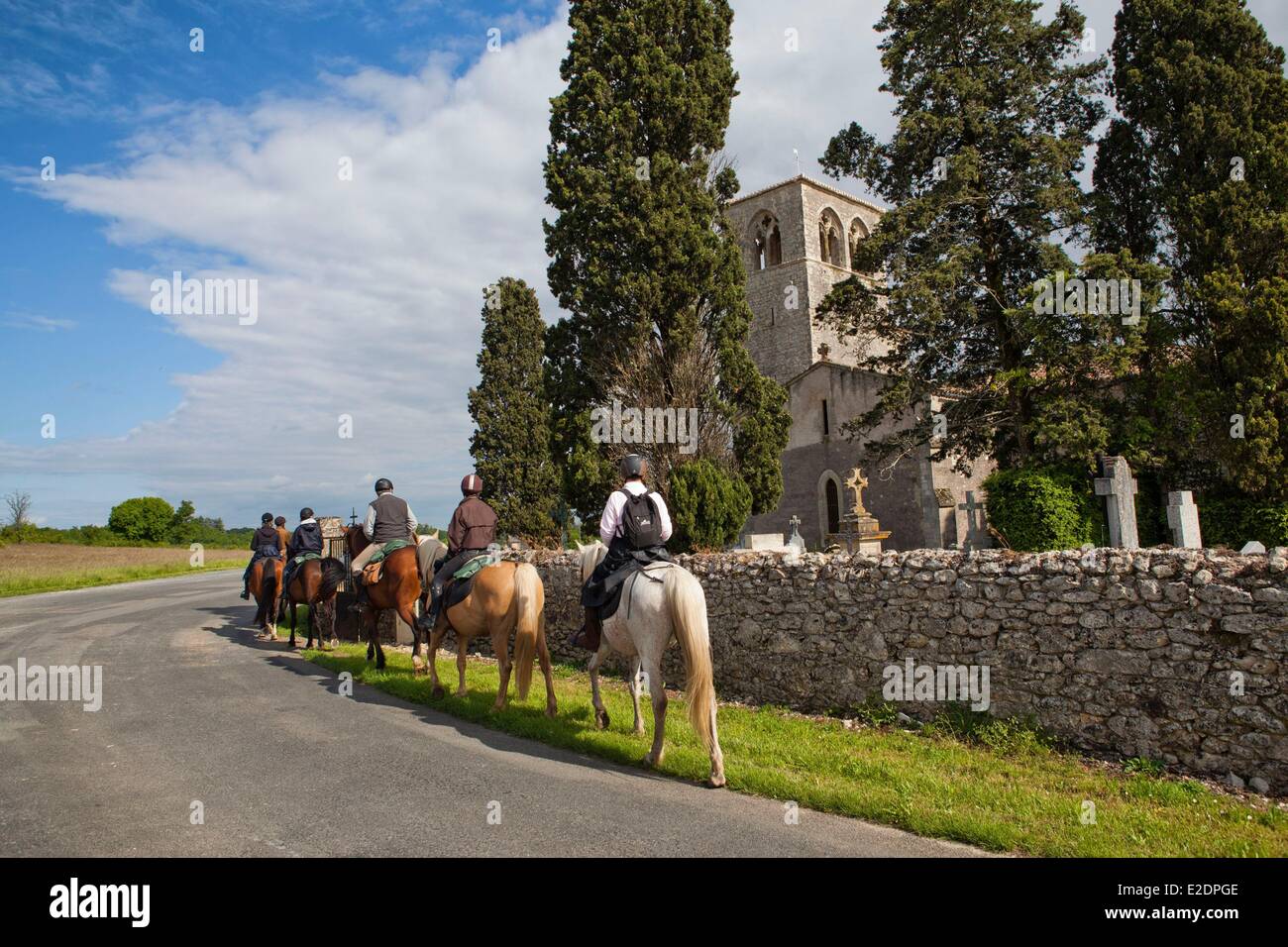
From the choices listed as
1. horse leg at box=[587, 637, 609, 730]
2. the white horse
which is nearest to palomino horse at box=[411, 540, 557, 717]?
horse leg at box=[587, 637, 609, 730]

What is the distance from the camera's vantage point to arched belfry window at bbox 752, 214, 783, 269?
145 ft

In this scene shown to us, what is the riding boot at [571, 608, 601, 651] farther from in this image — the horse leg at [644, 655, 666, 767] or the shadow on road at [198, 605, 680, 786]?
the horse leg at [644, 655, 666, 767]

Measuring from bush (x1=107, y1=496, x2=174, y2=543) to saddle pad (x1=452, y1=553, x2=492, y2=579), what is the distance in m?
71.9

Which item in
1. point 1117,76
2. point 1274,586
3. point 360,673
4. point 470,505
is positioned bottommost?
point 360,673

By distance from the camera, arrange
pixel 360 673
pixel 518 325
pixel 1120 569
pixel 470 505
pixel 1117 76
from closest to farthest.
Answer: pixel 1120 569 < pixel 470 505 < pixel 360 673 < pixel 1117 76 < pixel 518 325

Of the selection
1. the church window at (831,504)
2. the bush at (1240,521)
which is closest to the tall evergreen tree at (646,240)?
the bush at (1240,521)

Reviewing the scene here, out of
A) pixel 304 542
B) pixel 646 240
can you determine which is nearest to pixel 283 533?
pixel 304 542

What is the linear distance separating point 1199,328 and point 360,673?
18289mm

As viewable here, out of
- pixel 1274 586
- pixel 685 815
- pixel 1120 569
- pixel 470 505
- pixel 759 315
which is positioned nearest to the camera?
pixel 685 815

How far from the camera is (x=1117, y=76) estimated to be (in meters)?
18.5

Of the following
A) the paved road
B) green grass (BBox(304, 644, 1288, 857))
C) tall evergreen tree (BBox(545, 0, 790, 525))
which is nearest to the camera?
the paved road

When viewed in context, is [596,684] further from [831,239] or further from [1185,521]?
[831,239]
